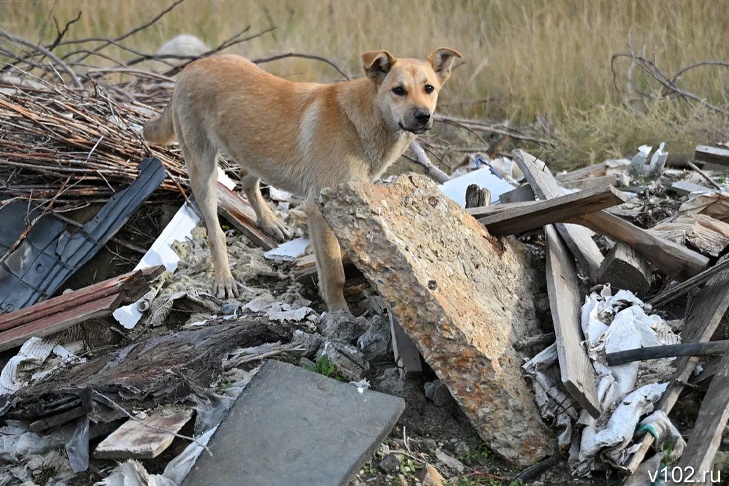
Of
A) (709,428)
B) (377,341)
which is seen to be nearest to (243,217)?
(377,341)

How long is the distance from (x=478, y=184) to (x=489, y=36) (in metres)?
6.18

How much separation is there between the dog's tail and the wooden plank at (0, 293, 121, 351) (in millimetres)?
1895

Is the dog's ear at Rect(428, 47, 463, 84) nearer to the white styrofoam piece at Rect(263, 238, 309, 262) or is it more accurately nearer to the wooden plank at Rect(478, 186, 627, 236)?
the wooden plank at Rect(478, 186, 627, 236)

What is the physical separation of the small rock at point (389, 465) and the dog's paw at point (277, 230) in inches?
125

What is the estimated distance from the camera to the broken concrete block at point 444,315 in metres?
4.02

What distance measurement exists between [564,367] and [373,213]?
119 cm

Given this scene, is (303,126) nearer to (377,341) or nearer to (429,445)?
(377,341)

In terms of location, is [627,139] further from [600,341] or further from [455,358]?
[455,358]

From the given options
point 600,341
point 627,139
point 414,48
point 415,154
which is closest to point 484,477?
point 600,341

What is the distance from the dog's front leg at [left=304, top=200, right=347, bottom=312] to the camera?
17.6 feet

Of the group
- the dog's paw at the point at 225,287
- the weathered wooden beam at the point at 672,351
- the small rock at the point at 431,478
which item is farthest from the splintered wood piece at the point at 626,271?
the dog's paw at the point at 225,287

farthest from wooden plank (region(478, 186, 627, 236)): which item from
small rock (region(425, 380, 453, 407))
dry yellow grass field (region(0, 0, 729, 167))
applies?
dry yellow grass field (region(0, 0, 729, 167))

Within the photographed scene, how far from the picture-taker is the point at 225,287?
605 cm

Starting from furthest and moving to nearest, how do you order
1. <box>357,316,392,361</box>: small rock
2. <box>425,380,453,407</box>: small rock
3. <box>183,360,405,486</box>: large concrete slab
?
<box>357,316,392,361</box>: small rock → <box>425,380,453,407</box>: small rock → <box>183,360,405,486</box>: large concrete slab
